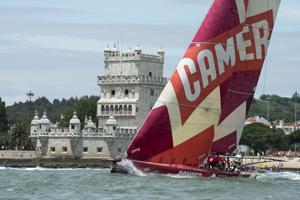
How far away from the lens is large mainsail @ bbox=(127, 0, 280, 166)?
65312 millimetres

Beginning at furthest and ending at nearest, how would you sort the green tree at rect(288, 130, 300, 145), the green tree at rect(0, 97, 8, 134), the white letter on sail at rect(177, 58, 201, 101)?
the green tree at rect(288, 130, 300, 145) → the green tree at rect(0, 97, 8, 134) → the white letter on sail at rect(177, 58, 201, 101)

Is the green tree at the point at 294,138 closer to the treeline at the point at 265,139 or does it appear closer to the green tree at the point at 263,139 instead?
the treeline at the point at 265,139

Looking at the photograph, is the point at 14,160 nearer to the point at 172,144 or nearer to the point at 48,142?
the point at 48,142

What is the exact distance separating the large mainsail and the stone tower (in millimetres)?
67176

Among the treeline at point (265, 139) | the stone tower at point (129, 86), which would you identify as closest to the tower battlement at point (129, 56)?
the stone tower at point (129, 86)

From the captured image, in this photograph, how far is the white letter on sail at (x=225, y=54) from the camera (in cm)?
6682

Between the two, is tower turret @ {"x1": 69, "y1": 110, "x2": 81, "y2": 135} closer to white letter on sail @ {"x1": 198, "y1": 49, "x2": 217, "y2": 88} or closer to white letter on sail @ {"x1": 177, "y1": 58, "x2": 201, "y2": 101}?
white letter on sail @ {"x1": 198, "y1": 49, "x2": 217, "y2": 88}

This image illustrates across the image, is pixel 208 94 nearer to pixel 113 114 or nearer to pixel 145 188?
pixel 145 188

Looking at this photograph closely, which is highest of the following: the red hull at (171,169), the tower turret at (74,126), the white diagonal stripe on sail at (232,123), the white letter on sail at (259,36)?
the tower turret at (74,126)

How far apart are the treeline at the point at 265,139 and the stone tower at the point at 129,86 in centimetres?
2697

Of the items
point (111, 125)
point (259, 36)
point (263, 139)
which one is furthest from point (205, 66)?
point (263, 139)

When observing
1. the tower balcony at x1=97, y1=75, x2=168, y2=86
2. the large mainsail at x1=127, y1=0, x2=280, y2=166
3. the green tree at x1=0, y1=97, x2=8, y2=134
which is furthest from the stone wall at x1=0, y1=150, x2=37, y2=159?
the large mainsail at x1=127, y1=0, x2=280, y2=166

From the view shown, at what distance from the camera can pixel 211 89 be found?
220 feet

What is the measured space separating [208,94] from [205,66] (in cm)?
157
